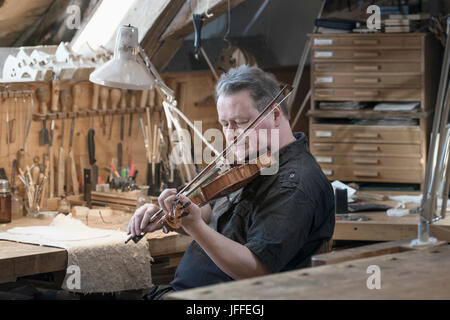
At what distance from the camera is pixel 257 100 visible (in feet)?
8.30

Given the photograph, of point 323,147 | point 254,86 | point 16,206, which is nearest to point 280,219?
point 254,86

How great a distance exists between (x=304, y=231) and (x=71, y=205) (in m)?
2.14

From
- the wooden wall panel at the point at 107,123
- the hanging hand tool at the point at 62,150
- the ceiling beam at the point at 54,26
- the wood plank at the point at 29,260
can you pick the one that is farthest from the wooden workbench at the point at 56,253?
the ceiling beam at the point at 54,26

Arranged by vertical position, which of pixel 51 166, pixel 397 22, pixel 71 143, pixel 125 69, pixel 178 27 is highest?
pixel 397 22

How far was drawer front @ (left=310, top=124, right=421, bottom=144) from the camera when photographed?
5250mm

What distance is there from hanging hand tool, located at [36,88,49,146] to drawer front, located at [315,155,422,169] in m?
2.12

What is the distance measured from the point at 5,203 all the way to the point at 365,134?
2753 mm

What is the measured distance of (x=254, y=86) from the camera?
2.54 meters

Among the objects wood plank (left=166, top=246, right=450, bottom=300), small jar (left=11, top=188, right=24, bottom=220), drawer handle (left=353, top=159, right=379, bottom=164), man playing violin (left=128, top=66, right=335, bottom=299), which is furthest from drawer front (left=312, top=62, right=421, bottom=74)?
wood plank (left=166, top=246, right=450, bottom=300)

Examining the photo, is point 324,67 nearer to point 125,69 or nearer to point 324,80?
point 324,80

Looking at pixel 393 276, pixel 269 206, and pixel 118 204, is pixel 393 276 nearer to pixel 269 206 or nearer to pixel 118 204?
pixel 269 206

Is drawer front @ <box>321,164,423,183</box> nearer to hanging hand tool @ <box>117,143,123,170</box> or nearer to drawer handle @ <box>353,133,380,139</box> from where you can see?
drawer handle @ <box>353,133,380,139</box>

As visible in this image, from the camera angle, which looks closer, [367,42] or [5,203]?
[5,203]
